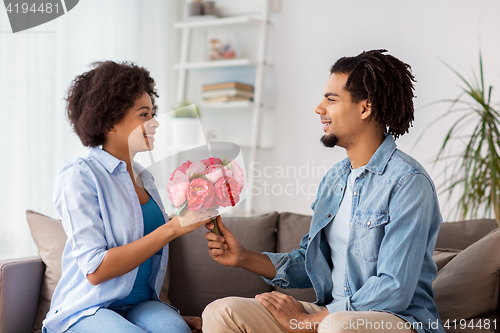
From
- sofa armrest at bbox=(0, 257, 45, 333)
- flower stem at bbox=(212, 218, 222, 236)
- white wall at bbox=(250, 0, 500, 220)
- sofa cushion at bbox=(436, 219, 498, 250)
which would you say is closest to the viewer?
flower stem at bbox=(212, 218, 222, 236)

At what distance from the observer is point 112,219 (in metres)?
1.51

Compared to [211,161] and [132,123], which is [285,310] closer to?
[211,161]

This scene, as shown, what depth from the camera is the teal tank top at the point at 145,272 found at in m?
1.59

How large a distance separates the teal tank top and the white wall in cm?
179

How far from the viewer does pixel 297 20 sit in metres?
3.40

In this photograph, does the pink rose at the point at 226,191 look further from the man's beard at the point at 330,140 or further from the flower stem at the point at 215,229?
the man's beard at the point at 330,140

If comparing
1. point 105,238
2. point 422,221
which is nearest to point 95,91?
point 105,238

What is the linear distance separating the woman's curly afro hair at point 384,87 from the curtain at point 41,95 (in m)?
1.83

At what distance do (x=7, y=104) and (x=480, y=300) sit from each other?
2.34m

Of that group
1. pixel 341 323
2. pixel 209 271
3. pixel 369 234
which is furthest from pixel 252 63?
pixel 341 323

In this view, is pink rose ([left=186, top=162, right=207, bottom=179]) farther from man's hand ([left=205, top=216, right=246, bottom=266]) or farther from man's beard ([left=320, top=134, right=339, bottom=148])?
man's beard ([left=320, top=134, right=339, bottom=148])

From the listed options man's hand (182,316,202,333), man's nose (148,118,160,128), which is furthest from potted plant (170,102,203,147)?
man's hand (182,316,202,333)

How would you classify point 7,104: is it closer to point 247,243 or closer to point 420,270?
point 247,243

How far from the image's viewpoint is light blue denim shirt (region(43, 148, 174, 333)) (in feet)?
4.70
